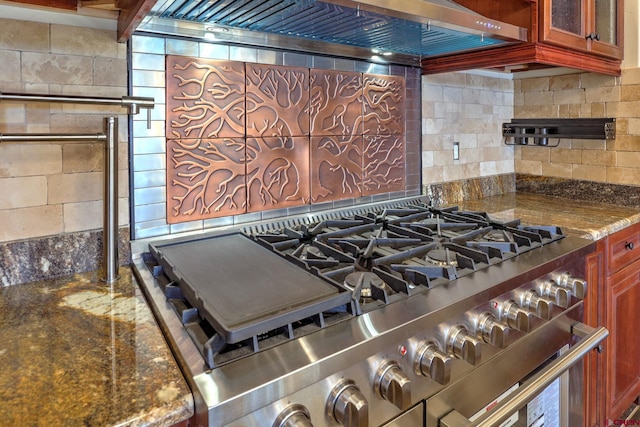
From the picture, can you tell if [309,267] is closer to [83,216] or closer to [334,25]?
[83,216]

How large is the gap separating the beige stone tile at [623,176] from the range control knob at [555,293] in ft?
4.02

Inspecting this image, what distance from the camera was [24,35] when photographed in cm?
110

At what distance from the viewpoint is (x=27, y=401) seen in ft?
2.10

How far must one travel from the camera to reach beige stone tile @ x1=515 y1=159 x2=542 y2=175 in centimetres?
251

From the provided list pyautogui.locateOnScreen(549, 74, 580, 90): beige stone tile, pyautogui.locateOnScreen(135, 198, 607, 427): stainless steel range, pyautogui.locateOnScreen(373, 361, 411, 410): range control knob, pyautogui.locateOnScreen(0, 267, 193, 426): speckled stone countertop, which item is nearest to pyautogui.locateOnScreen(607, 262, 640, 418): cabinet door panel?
pyautogui.locateOnScreen(135, 198, 607, 427): stainless steel range

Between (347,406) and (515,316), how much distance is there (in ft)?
1.93

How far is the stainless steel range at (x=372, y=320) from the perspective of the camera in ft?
2.42

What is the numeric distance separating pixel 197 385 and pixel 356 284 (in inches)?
17.7

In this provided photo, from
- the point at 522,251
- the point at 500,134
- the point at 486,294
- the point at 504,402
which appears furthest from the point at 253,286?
the point at 500,134

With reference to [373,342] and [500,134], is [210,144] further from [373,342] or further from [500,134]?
[500,134]

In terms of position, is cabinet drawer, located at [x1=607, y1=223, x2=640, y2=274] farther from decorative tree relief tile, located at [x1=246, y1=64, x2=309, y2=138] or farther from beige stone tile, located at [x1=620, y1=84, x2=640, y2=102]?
decorative tree relief tile, located at [x1=246, y1=64, x2=309, y2=138]

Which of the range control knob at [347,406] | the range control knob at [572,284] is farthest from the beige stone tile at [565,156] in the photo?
the range control knob at [347,406]

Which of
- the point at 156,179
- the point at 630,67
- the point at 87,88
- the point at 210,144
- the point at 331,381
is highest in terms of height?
the point at 630,67

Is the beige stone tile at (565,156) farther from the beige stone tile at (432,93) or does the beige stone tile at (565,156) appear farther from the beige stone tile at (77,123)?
the beige stone tile at (77,123)
